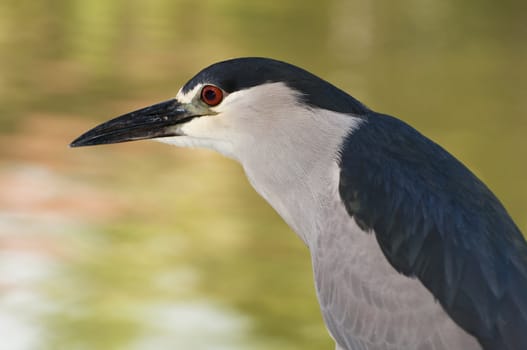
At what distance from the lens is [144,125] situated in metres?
1.68

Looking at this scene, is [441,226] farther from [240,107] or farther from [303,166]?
[240,107]

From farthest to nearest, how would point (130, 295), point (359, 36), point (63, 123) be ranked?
1. point (359, 36)
2. point (63, 123)
3. point (130, 295)

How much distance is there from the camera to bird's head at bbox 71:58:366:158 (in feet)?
5.29

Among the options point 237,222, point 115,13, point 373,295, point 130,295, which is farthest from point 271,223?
point 115,13

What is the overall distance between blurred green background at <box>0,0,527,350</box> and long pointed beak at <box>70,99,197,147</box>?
1.56m

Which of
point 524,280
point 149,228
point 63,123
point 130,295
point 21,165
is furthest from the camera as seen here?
point 63,123

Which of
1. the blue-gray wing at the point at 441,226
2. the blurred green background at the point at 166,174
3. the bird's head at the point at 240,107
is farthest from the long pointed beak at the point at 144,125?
the blurred green background at the point at 166,174

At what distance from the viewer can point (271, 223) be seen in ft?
14.1

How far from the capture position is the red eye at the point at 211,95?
5.35 feet

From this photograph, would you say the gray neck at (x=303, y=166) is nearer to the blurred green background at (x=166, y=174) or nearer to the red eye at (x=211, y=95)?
the red eye at (x=211, y=95)

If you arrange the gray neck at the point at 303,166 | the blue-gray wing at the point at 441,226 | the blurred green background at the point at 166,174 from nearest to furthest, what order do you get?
the blue-gray wing at the point at 441,226, the gray neck at the point at 303,166, the blurred green background at the point at 166,174

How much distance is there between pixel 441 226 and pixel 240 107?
35 centimetres

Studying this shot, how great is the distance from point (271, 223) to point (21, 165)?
3.78 feet

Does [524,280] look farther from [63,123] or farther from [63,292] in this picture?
[63,123]
